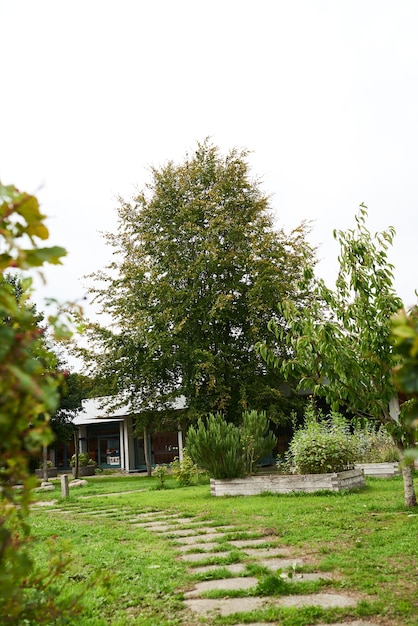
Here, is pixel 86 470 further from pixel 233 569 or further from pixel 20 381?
pixel 20 381

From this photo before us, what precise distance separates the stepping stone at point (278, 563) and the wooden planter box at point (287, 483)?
19.5 ft

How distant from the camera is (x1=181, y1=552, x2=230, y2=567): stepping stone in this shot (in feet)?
19.1

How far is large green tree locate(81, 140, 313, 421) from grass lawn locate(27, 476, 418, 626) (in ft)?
28.8

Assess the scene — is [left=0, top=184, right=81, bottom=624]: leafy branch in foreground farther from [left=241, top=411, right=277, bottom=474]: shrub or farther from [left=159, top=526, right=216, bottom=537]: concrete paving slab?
[left=241, top=411, right=277, bottom=474]: shrub

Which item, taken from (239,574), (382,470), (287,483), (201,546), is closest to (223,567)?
(239,574)

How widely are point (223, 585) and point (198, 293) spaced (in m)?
16.7

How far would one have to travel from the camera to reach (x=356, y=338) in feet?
28.1

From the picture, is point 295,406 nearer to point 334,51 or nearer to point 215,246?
point 215,246

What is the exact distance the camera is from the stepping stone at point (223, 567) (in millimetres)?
5233

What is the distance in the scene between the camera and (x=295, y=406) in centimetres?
2062

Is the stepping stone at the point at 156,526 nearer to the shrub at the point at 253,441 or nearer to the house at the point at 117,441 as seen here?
the shrub at the point at 253,441

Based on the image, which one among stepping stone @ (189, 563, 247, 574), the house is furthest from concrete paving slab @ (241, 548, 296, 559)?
the house

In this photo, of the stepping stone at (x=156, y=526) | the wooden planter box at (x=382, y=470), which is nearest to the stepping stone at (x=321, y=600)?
the stepping stone at (x=156, y=526)

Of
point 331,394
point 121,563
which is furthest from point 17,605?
point 331,394
